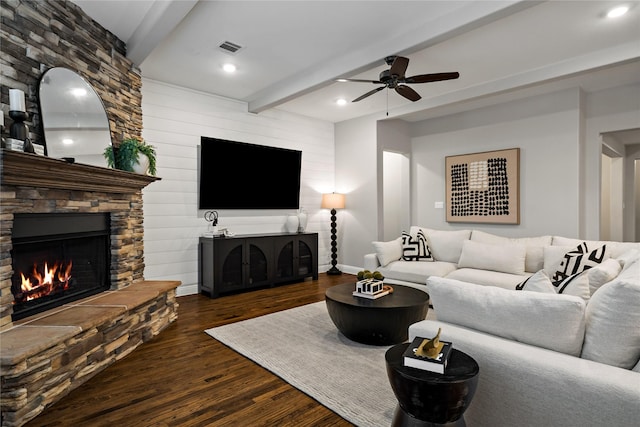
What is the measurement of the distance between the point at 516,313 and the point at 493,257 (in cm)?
287

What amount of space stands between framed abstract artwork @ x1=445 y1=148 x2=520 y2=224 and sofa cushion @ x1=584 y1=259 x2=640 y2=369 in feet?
13.5

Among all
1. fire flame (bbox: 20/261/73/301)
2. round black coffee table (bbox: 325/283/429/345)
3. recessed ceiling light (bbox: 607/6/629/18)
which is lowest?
round black coffee table (bbox: 325/283/429/345)

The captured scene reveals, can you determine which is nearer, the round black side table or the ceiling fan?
the round black side table

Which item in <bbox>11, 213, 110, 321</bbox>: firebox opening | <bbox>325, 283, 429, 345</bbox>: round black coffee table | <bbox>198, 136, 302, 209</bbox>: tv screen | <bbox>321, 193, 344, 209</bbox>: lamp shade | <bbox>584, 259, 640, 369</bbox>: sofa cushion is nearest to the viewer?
<bbox>584, 259, 640, 369</bbox>: sofa cushion

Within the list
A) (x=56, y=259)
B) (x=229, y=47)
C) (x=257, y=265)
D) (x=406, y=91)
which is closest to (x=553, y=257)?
(x=406, y=91)

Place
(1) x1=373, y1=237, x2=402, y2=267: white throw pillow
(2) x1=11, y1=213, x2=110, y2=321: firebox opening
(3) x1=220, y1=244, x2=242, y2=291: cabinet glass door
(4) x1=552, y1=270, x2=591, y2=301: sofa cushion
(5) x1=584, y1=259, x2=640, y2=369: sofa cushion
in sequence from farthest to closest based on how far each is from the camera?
(3) x1=220, y1=244, x2=242, y2=291: cabinet glass door → (1) x1=373, y1=237, x2=402, y2=267: white throw pillow → (2) x1=11, y1=213, x2=110, y2=321: firebox opening → (4) x1=552, y1=270, x2=591, y2=301: sofa cushion → (5) x1=584, y1=259, x2=640, y2=369: sofa cushion

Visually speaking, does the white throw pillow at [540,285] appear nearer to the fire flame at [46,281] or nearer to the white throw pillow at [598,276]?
the white throw pillow at [598,276]

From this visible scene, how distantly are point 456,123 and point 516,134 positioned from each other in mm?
985

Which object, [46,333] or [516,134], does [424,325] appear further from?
[516,134]

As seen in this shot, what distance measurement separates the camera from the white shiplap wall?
15.1 feet

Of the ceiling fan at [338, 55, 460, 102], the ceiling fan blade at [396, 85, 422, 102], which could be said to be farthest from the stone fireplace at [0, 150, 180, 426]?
the ceiling fan blade at [396, 85, 422, 102]

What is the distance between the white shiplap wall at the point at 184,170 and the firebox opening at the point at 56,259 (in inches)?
49.4

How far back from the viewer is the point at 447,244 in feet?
15.9

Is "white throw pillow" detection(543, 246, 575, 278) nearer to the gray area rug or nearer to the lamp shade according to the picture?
the gray area rug
